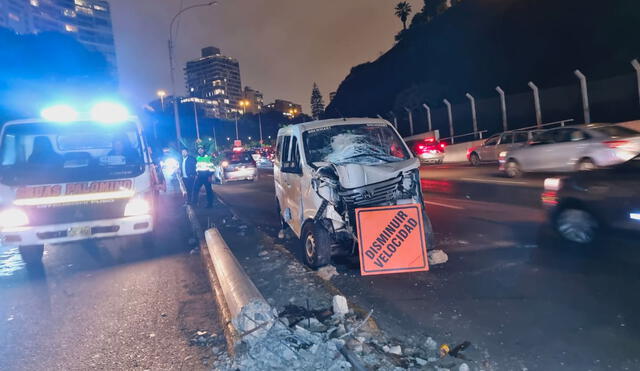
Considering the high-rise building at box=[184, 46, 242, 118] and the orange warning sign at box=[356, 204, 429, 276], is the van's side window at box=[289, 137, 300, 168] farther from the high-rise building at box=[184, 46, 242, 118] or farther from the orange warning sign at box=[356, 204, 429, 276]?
the high-rise building at box=[184, 46, 242, 118]

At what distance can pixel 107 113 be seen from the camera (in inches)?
327

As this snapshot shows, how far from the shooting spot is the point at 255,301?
4.15m

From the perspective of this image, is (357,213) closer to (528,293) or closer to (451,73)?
(528,293)

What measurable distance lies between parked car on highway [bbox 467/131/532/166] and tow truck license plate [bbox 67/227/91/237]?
50.3 feet

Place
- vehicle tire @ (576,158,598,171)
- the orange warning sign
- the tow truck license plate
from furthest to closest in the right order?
vehicle tire @ (576,158,598,171)
the tow truck license plate
the orange warning sign

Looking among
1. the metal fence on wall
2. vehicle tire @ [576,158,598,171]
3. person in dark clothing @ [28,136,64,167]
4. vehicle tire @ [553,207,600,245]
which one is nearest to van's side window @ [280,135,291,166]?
person in dark clothing @ [28,136,64,167]

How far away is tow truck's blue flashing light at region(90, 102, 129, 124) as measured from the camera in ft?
26.9

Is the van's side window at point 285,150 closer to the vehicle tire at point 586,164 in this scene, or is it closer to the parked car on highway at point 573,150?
the parked car on highway at point 573,150

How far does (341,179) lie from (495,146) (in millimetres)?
16230

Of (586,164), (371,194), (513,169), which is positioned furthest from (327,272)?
(513,169)

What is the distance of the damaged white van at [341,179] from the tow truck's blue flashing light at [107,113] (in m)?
3.42

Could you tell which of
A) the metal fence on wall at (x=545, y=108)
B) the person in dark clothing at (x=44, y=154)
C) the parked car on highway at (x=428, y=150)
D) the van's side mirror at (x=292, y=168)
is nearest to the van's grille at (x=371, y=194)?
the van's side mirror at (x=292, y=168)

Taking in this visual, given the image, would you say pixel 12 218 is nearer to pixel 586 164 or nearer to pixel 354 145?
pixel 354 145

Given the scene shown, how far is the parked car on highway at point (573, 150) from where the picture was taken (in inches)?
499
